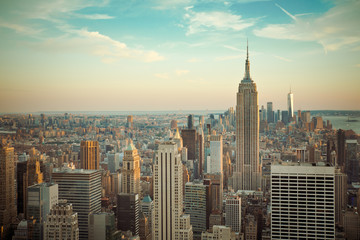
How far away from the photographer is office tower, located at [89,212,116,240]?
7.24 m

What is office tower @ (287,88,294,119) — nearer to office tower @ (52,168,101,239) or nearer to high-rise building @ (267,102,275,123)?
high-rise building @ (267,102,275,123)

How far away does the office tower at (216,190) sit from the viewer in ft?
33.2

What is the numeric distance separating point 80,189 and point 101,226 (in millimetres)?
1158

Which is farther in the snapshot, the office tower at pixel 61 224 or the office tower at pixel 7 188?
the office tower at pixel 7 188

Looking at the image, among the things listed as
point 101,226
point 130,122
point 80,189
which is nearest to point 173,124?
point 130,122

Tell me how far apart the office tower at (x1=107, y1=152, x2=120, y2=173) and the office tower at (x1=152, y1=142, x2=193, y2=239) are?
199 cm

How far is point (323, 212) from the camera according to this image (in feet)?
22.6

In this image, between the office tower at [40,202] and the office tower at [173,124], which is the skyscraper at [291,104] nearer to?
the office tower at [173,124]

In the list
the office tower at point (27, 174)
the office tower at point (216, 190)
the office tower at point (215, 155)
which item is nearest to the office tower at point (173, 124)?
the office tower at point (216, 190)

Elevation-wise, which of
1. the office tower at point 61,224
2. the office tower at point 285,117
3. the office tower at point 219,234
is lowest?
the office tower at point 219,234

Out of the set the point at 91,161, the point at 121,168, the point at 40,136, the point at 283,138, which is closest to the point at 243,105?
the point at 283,138

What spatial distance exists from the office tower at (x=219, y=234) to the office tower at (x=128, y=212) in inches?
57.2

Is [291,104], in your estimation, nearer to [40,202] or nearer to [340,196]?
[340,196]

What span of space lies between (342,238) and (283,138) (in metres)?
3.55
